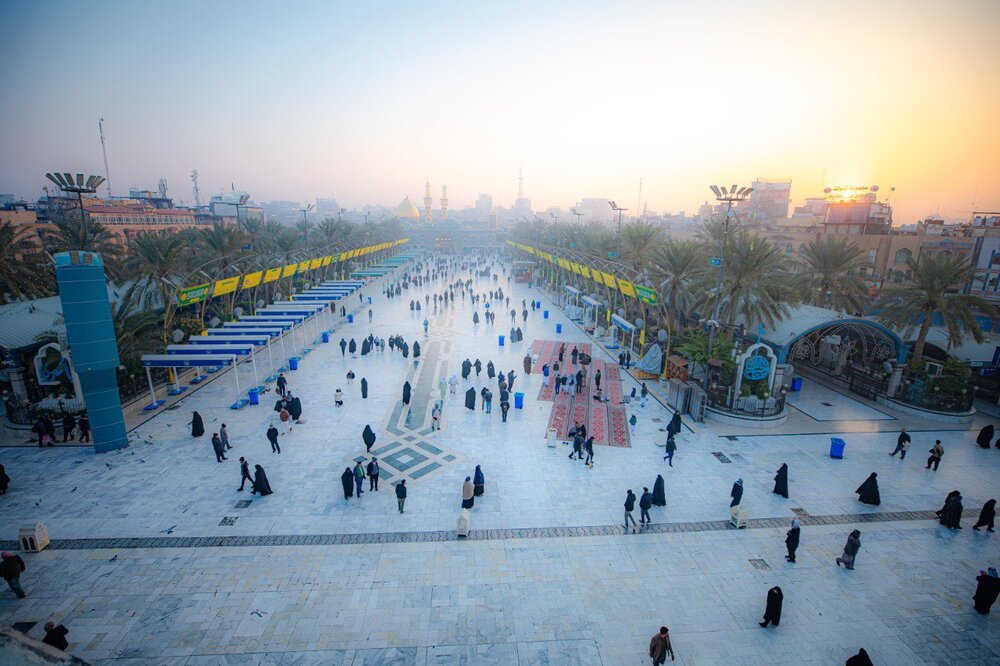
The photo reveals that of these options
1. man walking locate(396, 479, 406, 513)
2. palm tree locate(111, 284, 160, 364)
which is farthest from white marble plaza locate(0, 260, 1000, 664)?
palm tree locate(111, 284, 160, 364)

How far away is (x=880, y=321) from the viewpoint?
62.2 ft

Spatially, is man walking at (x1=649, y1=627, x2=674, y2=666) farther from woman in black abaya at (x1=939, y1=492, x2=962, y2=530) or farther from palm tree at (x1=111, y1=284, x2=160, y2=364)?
palm tree at (x1=111, y1=284, x2=160, y2=364)

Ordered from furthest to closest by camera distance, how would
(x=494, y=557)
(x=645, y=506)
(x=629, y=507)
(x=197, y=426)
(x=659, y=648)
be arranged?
1. (x=197, y=426)
2. (x=645, y=506)
3. (x=629, y=507)
4. (x=494, y=557)
5. (x=659, y=648)

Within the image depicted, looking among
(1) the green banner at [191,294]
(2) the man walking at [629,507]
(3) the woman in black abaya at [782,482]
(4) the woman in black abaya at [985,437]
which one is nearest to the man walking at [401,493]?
(2) the man walking at [629,507]

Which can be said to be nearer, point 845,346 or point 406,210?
point 845,346

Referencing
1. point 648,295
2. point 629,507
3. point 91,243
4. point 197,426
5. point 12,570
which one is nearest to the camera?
point 12,570

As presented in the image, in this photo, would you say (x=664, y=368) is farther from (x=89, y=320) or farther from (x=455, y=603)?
(x=89, y=320)

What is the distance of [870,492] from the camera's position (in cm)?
1154

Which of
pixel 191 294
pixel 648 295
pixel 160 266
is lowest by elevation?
pixel 648 295

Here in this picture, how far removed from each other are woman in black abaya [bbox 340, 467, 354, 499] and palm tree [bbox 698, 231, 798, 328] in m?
16.5

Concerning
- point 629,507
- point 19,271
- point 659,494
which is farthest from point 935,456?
point 19,271

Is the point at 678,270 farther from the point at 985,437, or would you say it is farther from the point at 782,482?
the point at 782,482

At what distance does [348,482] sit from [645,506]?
7.08 m

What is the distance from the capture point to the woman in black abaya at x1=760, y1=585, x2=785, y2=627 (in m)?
7.82
